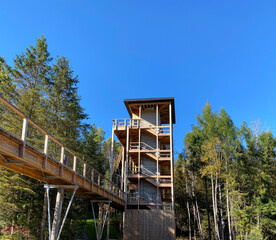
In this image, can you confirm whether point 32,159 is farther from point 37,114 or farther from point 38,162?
point 37,114

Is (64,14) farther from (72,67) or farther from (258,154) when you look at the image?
(258,154)

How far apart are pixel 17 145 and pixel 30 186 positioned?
10878 mm

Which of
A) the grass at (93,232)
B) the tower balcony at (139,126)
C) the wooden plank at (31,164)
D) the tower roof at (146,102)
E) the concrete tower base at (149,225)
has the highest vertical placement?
the tower roof at (146,102)

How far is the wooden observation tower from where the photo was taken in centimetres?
1731

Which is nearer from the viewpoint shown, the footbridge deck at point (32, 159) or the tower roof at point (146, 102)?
the footbridge deck at point (32, 159)

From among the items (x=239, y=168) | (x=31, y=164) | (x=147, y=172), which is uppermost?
(x=239, y=168)

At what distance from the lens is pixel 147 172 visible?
2175 cm

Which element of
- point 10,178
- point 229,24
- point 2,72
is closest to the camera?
point 10,178

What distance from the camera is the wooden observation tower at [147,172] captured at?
17312mm

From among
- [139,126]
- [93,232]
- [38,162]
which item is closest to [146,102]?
[139,126]

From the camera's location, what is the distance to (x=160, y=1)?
23.0m

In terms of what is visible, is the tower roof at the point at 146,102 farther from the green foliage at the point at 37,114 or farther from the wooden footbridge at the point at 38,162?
the wooden footbridge at the point at 38,162

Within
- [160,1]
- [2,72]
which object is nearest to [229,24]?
[160,1]

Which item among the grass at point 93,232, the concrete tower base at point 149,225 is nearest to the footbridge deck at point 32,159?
the concrete tower base at point 149,225
